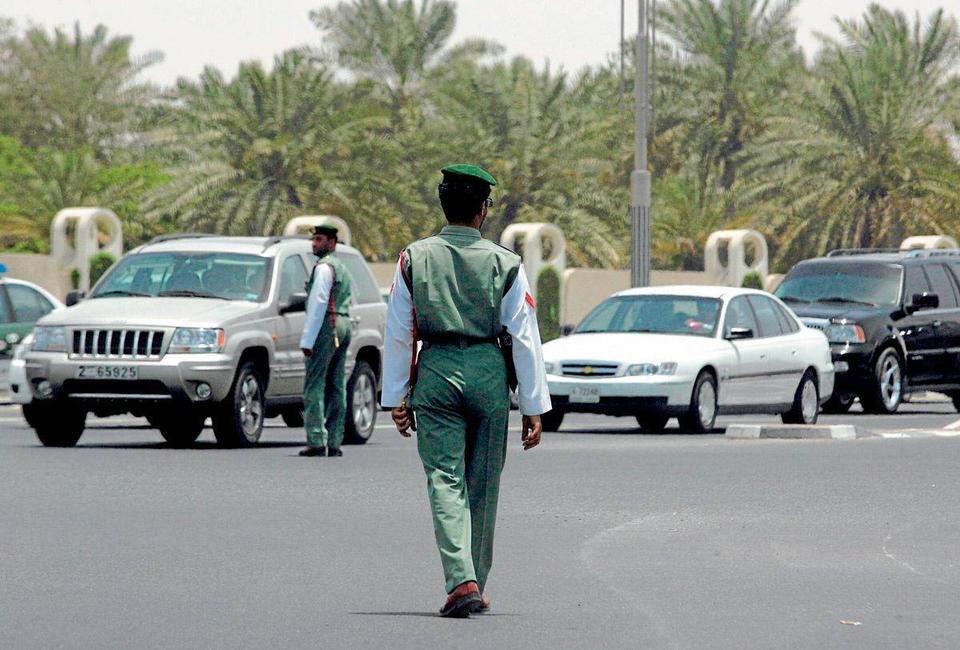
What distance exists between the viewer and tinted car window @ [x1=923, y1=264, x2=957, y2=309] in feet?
79.6

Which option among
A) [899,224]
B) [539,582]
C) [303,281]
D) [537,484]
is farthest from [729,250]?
[539,582]

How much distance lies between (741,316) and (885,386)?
3.56 meters

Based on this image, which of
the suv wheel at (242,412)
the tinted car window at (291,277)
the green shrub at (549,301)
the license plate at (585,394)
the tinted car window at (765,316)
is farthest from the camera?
the green shrub at (549,301)

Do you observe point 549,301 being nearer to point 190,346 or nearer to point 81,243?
point 81,243

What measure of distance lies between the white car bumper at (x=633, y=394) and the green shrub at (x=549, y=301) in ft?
80.0

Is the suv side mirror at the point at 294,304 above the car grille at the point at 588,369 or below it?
above

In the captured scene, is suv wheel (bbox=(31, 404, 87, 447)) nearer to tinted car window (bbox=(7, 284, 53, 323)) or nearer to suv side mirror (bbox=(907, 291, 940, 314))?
tinted car window (bbox=(7, 284, 53, 323))

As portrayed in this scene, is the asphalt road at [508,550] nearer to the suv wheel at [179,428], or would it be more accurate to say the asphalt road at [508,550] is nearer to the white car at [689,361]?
the suv wheel at [179,428]

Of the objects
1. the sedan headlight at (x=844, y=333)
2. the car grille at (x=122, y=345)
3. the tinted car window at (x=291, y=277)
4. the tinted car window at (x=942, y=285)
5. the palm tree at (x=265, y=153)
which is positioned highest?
the palm tree at (x=265, y=153)

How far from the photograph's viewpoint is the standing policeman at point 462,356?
738 centimetres

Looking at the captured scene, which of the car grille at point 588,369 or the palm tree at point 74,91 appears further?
the palm tree at point 74,91

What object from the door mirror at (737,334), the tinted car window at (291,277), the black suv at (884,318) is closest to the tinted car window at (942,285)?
the black suv at (884,318)

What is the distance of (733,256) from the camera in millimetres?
47750

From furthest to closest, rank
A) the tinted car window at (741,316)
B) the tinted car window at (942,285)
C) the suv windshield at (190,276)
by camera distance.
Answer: the tinted car window at (942,285)
the tinted car window at (741,316)
the suv windshield at (190,276)
